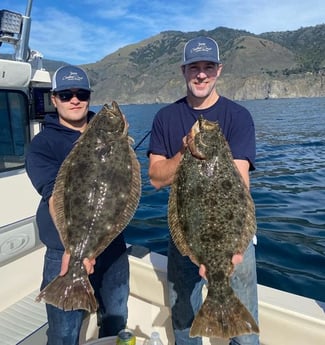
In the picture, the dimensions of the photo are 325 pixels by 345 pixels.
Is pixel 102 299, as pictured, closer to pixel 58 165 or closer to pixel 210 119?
pixel 58 165

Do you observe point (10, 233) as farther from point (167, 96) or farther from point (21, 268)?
point (167, 96)

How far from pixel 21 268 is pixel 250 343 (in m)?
3.10

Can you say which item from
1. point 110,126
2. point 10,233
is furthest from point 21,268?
point 110,126

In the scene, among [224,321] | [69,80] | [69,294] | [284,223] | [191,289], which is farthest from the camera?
[284,223]

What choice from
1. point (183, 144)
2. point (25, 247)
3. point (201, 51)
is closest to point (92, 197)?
point (183, 144)

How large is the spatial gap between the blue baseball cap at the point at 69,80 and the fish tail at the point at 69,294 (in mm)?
1556

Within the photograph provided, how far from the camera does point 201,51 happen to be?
10.1ft

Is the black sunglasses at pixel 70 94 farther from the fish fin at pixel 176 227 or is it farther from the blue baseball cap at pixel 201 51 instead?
the fish fin at pixel 176 227

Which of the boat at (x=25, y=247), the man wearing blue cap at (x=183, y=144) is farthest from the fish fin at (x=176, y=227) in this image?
the boat at (x=25, y=247)

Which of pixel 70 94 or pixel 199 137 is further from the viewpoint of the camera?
pixel 70 94

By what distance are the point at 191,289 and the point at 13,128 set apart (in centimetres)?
323

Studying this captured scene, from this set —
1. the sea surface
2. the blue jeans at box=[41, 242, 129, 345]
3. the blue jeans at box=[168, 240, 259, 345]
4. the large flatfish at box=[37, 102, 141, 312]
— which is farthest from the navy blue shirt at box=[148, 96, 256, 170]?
the sea surface

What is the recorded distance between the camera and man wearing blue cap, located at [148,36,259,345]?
311cm

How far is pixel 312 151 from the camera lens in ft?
64.7
